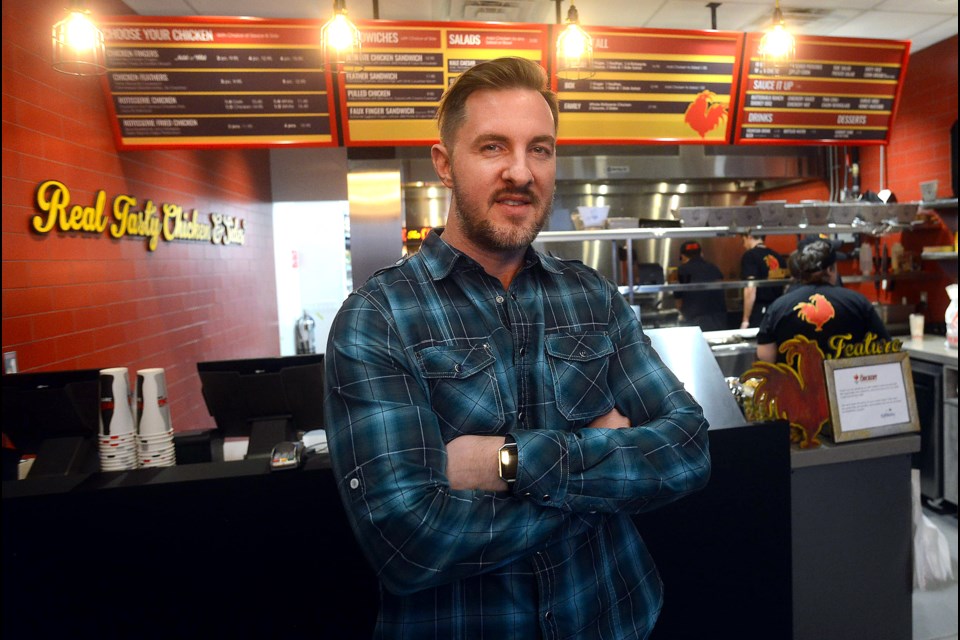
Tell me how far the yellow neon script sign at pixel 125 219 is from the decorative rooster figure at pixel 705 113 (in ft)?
10.2

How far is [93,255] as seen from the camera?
301 centimetres

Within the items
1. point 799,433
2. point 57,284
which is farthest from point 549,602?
point 57,284

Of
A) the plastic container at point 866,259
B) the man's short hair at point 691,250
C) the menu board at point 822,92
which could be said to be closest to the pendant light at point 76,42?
the menu board at point 822,92

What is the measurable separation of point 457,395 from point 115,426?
3.72ft

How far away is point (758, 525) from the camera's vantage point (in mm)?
1980

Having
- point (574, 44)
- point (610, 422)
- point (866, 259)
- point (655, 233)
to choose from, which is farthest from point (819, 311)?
point (866, 259)

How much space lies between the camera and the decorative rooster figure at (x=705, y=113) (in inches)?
149

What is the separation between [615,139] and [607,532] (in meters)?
2.92

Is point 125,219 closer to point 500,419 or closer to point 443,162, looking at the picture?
point 443,162

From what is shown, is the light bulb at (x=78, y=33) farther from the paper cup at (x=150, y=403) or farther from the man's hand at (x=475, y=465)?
the man's hand at (x=475, y=465)

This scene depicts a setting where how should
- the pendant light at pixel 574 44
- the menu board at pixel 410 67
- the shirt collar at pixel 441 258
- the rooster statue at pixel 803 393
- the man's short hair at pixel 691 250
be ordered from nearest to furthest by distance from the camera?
the shirt collar at pixel 441 258 → the rooster statue at pixel 803 393 → the pendant light at pixel 574 44 → the menu board at pixel 410 67 → the man's short hair at pixel 691 250

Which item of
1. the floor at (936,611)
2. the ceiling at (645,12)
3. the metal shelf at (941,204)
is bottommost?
the floor at (936,611)

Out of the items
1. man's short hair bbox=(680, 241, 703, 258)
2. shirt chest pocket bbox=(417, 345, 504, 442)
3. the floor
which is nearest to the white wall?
man's short hair bbox=(680, 241, 703, 258)

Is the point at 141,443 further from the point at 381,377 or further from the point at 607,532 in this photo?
the point at 607,532
